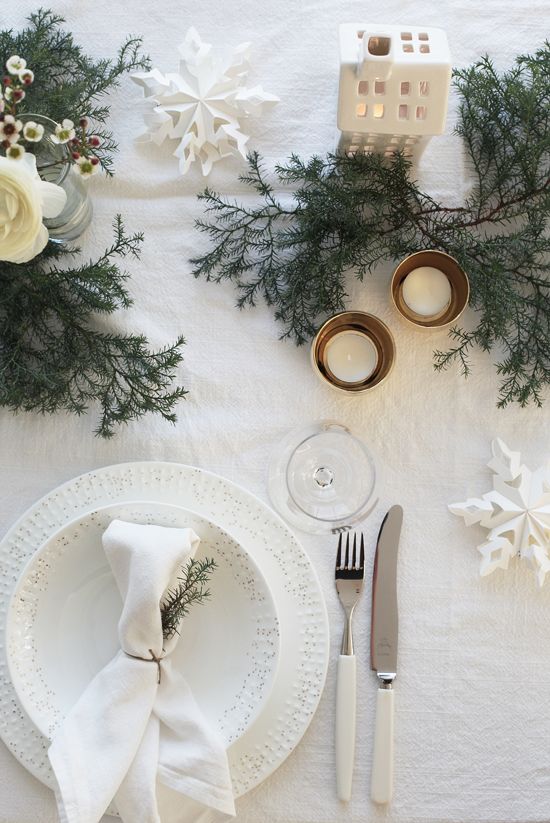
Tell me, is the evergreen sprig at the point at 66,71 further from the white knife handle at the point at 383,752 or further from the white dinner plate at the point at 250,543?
the white knife handle at the point at 383,752

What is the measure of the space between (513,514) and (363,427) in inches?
8.5

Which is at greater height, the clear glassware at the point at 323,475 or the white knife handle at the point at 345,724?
the clear glassware at the point at 323,475

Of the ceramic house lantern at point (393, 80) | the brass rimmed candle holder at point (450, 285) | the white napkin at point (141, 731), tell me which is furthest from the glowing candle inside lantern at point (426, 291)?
the white napkin at point (141, 731)

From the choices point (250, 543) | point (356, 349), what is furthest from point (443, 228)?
point (250, 543)

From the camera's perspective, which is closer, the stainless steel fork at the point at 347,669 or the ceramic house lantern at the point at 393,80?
the ceramic house lantern at the point at 393,80

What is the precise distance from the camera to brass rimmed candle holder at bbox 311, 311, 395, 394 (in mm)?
1010

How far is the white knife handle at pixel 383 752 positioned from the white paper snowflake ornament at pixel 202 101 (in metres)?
0.71

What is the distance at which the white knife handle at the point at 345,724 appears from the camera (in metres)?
0.97

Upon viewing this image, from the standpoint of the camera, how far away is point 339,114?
0.89 meters

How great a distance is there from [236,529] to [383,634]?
22cm

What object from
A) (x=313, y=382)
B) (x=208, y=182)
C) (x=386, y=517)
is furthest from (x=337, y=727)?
(x=208, y=182)

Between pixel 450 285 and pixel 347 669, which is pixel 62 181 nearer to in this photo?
pixel 450 285

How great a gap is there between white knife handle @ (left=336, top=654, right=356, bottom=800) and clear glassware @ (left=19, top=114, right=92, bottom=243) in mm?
627

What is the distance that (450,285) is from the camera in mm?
1022
